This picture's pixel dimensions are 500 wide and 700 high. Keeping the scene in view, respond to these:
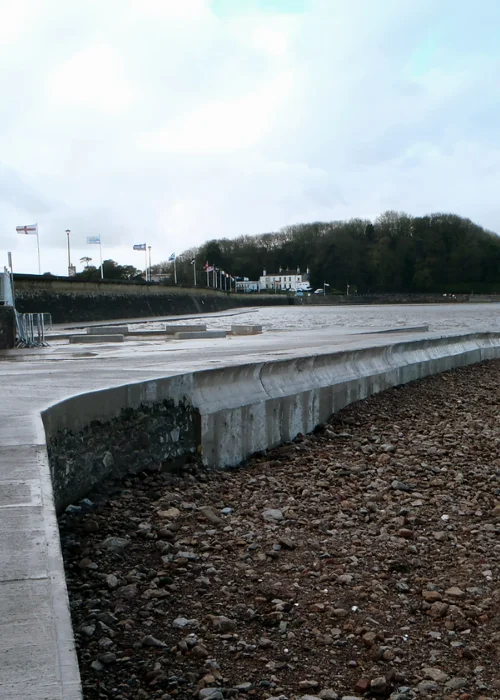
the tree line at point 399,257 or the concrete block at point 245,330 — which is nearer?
the concrete block at point 245,330

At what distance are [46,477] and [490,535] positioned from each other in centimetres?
310

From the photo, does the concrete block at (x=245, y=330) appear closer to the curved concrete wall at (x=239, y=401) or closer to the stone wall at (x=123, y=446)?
the curved concrete wall at (x=239, y=401)

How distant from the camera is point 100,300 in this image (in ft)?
174

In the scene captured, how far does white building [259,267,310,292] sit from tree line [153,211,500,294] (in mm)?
3973

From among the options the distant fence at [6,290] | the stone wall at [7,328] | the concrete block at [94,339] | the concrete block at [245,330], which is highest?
the distant fence at [6,290]

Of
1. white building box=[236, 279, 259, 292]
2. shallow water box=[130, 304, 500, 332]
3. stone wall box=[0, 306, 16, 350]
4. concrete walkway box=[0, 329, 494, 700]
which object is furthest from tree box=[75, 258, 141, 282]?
concrete walkway box=[0, 329, 494, 700]

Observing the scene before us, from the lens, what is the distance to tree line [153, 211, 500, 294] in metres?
168

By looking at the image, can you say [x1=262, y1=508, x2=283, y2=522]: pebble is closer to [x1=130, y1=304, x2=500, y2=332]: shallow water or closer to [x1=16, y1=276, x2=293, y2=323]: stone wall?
[x1=130, y1=304, x2=500, y2=332]: shallow water

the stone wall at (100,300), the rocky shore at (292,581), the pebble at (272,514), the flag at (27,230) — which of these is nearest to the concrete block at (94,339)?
the rocky shore at (292,581)

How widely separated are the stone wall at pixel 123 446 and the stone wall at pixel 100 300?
111ft

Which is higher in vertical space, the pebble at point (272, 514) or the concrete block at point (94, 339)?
the concrete block at point (94, 339)

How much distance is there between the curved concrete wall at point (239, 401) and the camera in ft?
17.8

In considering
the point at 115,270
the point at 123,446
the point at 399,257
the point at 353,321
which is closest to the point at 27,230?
the point at 353,321

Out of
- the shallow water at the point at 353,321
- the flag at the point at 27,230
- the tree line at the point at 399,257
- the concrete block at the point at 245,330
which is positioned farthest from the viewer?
the tree line at the point at 399,257
